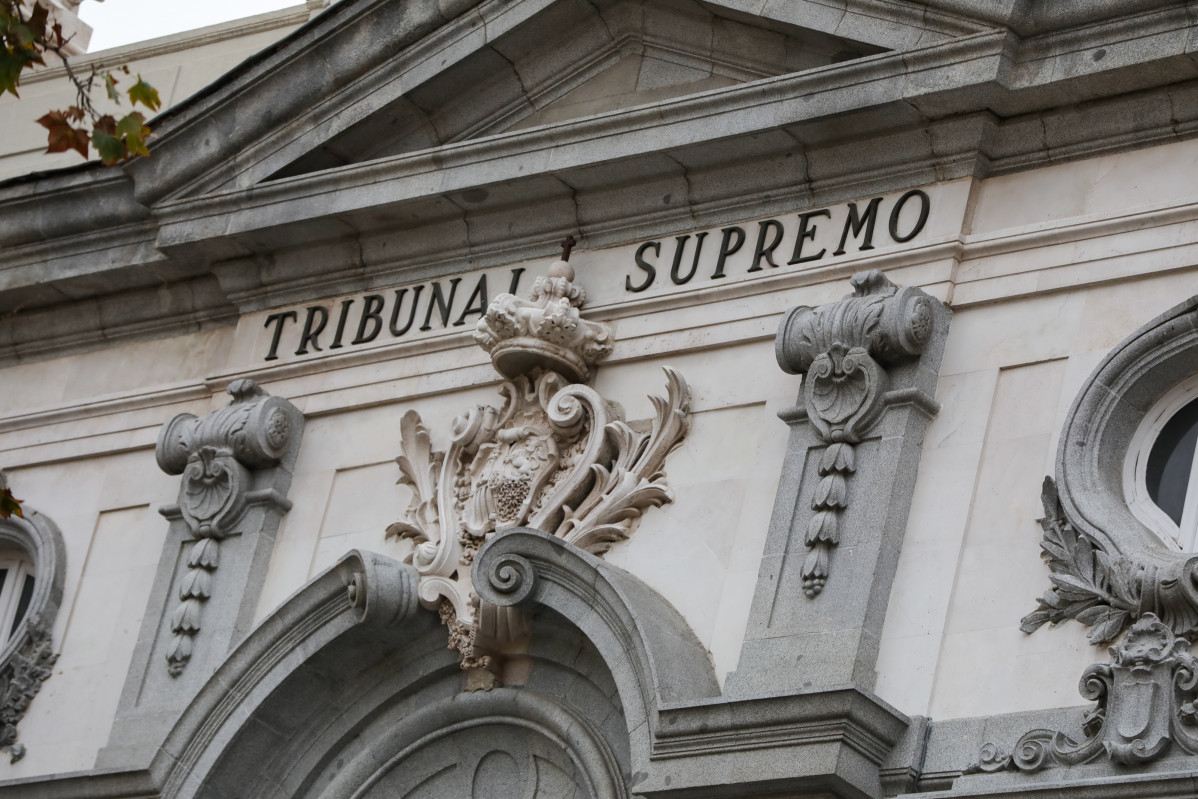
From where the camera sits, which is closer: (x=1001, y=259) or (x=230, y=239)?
(x=1001, y=259)

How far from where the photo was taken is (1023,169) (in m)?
12.6

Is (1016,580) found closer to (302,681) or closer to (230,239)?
(302,681)

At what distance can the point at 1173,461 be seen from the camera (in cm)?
1156

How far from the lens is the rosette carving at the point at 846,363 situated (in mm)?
12000

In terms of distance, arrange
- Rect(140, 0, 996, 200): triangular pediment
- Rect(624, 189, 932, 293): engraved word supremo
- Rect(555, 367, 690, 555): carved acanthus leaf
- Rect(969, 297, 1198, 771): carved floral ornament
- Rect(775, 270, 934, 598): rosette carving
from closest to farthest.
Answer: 1. Rect(969, 297, 1198, 771): carved floral ornament
2. Rect(775, 270, 934, 598): rosette carving
3. Rect(624, 189, 932, 293): engraved word supremo
4. Rect(555, 367, 690, 555): carved acanthus leaf
5. Rect(140, 0, 996, 200): triangular pediment

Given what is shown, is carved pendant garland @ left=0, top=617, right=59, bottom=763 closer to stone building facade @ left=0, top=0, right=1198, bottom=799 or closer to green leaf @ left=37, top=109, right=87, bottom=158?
stone building facade @ left=0, top=0, right=1198, bottom=799

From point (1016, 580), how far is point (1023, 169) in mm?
2373

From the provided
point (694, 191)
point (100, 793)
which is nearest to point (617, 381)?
point (694, 191)

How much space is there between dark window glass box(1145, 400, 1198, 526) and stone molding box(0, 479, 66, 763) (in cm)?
701

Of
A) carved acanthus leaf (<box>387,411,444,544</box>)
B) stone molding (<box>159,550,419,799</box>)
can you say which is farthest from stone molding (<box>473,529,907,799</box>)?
carved acanthus leaf (<box>387,411,444,544</box>)

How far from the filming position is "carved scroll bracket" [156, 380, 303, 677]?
14305 millimetres

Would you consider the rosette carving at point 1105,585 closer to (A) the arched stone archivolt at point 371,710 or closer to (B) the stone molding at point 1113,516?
(B) the stone molding at point 1113,516

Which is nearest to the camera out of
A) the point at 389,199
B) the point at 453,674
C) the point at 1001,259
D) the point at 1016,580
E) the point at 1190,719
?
the point at 1190,719

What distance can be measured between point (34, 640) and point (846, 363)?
228 inches
